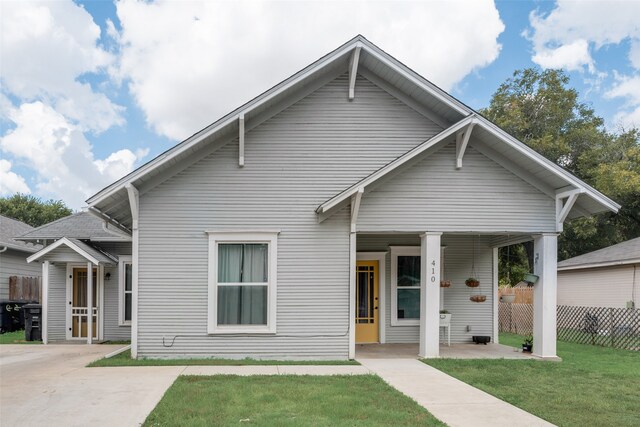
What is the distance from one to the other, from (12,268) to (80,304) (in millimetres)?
6365

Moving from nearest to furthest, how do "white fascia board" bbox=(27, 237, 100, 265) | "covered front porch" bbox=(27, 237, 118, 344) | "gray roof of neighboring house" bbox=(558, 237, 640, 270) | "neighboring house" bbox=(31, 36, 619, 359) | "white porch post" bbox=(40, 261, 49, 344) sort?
"neighboring house" bbox=(31, 36, 619, 359)
"white fascia board" bbox=(27, 237, 100, 265)
"white porch post" bbox=(40, 261, 49, 344)
"covered front porch" bbox=(27, 237, 118, 344)
"gray roof of neighboring house" bbox=(558, 237, 640, 270)

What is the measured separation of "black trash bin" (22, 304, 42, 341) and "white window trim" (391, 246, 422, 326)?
9800 millimetres

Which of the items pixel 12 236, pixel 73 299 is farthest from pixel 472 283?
pixel 12 236

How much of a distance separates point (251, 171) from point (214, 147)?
0.89m

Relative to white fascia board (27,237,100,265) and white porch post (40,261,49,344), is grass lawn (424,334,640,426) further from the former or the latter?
white porch post (40,261,49,344)

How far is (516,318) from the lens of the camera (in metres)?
18.7

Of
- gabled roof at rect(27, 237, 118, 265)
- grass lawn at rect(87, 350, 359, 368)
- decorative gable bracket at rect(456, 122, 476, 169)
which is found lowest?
grass lawn at rect(87, 350, 359, 368)

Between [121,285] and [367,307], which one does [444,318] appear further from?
[121,285]

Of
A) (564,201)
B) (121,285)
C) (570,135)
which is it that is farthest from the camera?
(570,135)

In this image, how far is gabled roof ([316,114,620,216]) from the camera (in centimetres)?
989

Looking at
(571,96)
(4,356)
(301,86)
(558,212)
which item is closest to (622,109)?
(571,96)

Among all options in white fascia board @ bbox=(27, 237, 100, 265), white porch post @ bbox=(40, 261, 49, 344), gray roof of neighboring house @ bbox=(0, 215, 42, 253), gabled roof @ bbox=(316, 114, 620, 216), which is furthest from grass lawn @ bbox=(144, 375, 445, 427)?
gray roof of neighboring house @ bbox=(0, 215, 42, 253)

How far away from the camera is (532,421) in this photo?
19.9ft

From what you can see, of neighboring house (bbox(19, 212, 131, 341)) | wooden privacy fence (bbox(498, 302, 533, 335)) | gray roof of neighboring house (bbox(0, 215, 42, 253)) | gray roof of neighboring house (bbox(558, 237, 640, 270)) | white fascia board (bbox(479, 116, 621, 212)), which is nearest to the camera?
white fascia board (bbox(479, 116, 621, 212))
